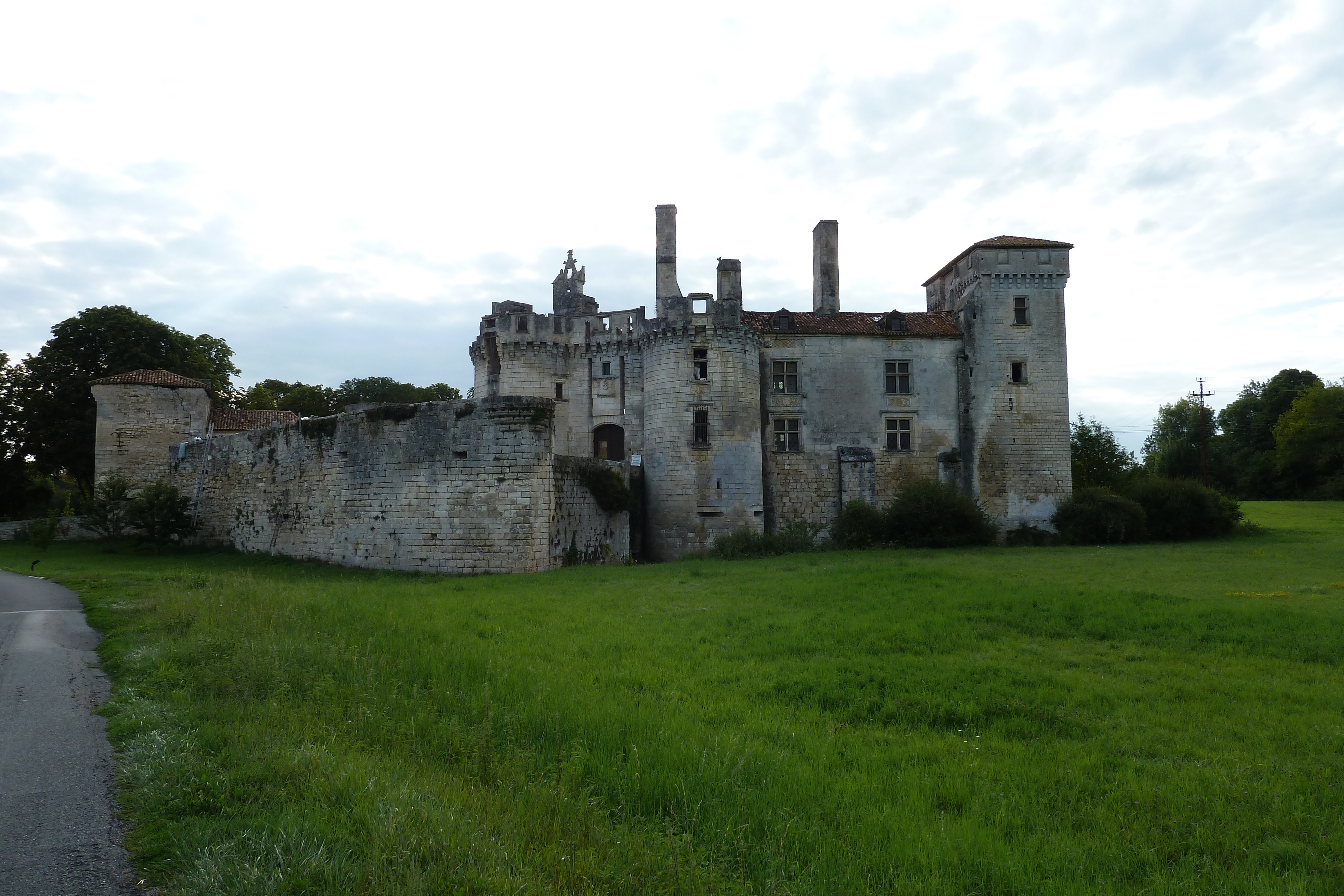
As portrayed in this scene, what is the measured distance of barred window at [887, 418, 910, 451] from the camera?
31359mm

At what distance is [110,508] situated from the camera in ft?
92.8

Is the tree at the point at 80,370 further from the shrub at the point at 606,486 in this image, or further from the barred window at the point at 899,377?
the barred window at the point at 899,377

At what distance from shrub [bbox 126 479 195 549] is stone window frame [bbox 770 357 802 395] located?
2135 cm

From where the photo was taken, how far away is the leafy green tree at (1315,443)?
151 feet

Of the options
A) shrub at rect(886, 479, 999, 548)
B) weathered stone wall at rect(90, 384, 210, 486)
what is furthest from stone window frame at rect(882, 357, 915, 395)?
weathered stone wall at rect(90, 384, 210, 486)

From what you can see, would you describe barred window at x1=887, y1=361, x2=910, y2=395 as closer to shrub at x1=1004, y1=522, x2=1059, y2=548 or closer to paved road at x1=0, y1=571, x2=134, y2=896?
shrub at x1=1004, y1=522, x2=1059, y2=548

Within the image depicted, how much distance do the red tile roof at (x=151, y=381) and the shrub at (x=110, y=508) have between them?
206 inches

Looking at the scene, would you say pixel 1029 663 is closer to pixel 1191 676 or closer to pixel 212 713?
pixel 1191 676

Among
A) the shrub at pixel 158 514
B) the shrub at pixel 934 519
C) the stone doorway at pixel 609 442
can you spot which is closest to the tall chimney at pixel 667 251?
the stone doorway at pixel 609 442

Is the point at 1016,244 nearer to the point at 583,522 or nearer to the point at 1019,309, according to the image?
the point at 1019,309

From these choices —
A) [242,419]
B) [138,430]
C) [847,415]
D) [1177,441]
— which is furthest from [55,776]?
[1177,441]

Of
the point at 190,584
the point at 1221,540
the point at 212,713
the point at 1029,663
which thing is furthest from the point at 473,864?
the point at 1221,540

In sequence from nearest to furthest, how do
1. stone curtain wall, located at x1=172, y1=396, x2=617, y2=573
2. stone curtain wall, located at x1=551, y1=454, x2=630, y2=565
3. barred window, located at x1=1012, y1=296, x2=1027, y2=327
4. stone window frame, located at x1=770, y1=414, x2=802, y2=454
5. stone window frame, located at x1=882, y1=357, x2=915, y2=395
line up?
stone curtain wall, located at x1=172, y1=396, x2=617, y2=573 → stone curtain wall, located at x1=551, y1=454, x2=630, y2=565 → stone window frame, located at x1=770, y1=414, x2=802, y2=454 → barred window, located at x1=1012, y1=296, x2=1027, y2=327 → stone window frame, located at x1=882, y1=357, x2=915, y2=395

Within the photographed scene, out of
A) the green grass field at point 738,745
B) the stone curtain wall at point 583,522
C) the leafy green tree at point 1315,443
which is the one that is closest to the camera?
the green grass field at point 738,745
